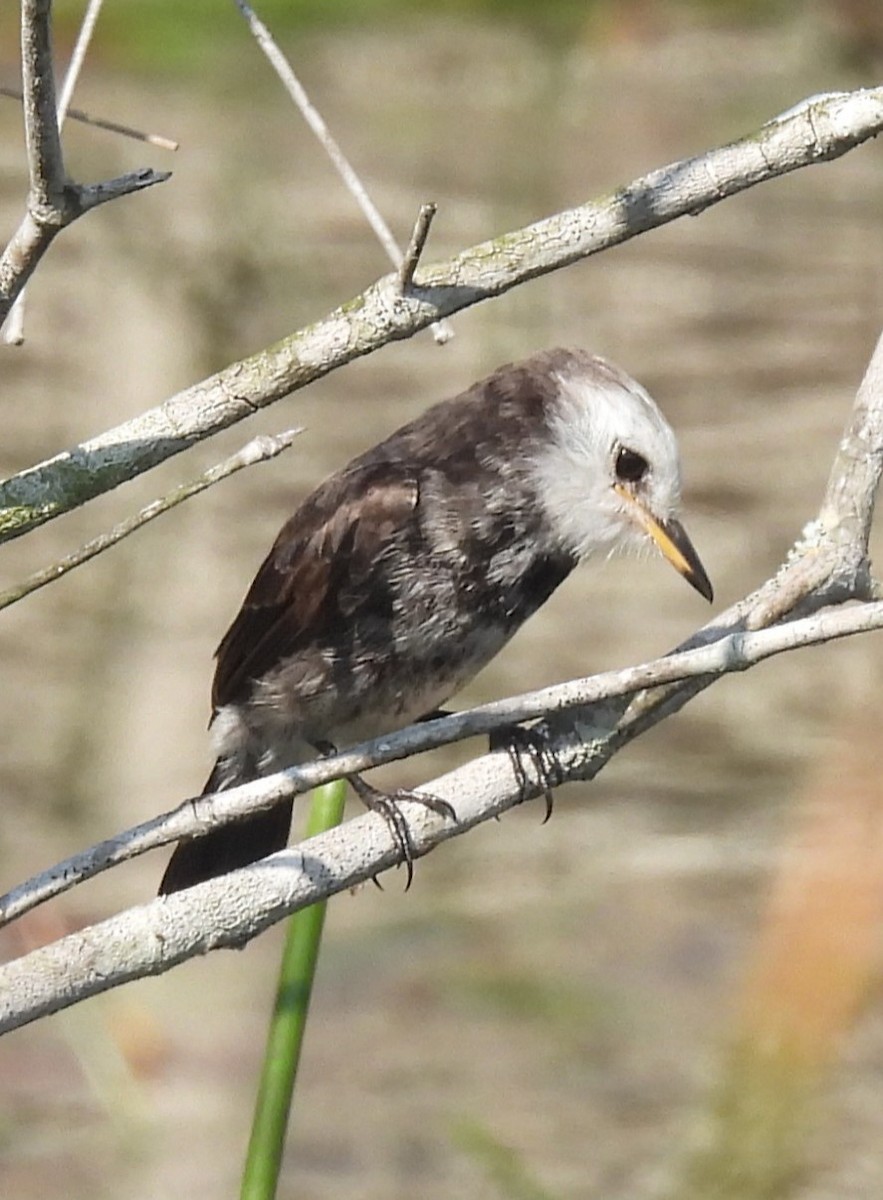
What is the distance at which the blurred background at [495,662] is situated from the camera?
3822 millimetres

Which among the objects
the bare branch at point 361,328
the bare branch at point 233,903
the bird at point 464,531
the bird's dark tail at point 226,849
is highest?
the bird at point 464,531

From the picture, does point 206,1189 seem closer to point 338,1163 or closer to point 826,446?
point 338,1163

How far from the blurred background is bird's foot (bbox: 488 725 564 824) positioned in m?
1.70

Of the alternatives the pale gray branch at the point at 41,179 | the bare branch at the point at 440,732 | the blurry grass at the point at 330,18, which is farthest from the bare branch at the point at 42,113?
the blurry grass at the point at 330,18

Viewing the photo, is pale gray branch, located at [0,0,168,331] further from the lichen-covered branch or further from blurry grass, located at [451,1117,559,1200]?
blurry grass, located at [451,1117,559,1200]

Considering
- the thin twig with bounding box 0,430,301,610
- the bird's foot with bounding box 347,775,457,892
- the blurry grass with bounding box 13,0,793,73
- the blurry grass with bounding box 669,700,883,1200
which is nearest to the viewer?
the thin twig with bounding box 0,430,301,610

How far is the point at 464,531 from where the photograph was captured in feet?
7.67

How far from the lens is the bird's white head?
235 centimetres

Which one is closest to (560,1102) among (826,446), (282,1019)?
(826,446)

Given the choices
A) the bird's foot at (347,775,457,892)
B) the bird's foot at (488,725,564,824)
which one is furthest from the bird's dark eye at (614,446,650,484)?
the bird's foot at (347,775,457,892)

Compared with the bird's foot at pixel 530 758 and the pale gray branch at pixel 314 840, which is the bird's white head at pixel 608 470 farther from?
the pale gray branch at pixel 314 840

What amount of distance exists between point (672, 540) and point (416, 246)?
3.56 feet

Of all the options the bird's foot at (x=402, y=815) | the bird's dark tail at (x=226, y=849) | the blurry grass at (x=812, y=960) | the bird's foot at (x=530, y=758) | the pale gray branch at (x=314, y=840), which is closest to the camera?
the pale gray branch at (x=314, y=840)

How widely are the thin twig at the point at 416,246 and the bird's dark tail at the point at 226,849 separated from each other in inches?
50.6
